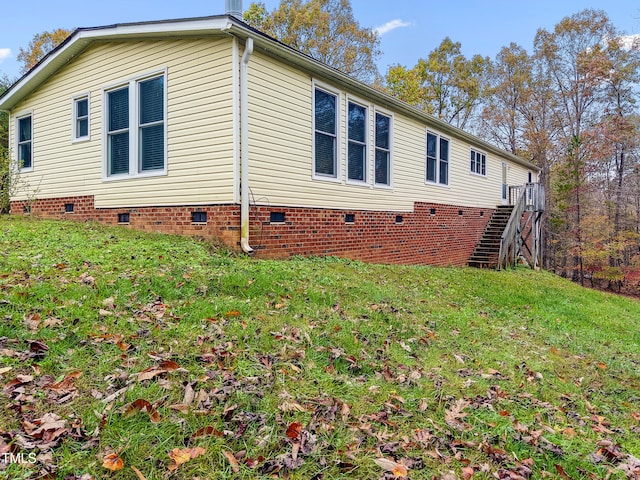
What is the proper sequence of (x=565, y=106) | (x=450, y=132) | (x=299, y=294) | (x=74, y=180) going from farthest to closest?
(x=565, y=106) < (x=450, y=132) < (x=74, y=180) < (x=299, y=294)

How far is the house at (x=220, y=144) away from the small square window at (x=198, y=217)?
0.02 metres

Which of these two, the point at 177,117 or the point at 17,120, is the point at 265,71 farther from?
the point at 17,120

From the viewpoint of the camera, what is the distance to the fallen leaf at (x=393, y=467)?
212cm

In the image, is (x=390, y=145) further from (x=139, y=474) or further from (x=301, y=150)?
(x=139, y=474)

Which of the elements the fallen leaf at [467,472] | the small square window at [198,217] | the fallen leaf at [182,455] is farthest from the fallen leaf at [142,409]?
the small square window at [198,217]

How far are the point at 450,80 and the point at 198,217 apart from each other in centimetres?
2343

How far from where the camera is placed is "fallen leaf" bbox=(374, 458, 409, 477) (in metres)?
2.12

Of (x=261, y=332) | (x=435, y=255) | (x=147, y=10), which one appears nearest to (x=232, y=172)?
(x=261, y=332)

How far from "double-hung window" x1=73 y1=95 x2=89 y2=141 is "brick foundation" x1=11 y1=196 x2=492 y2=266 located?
1.40 m

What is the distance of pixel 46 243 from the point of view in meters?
6.11

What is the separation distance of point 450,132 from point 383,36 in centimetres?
1411

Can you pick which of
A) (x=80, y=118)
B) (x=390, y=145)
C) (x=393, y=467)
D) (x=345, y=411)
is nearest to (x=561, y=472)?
(x=393, y=467)

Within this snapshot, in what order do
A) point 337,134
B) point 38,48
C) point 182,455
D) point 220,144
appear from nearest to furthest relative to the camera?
point 182,455 → point 220,144 → point 337,134 → point 38,48

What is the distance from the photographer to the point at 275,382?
283cm
